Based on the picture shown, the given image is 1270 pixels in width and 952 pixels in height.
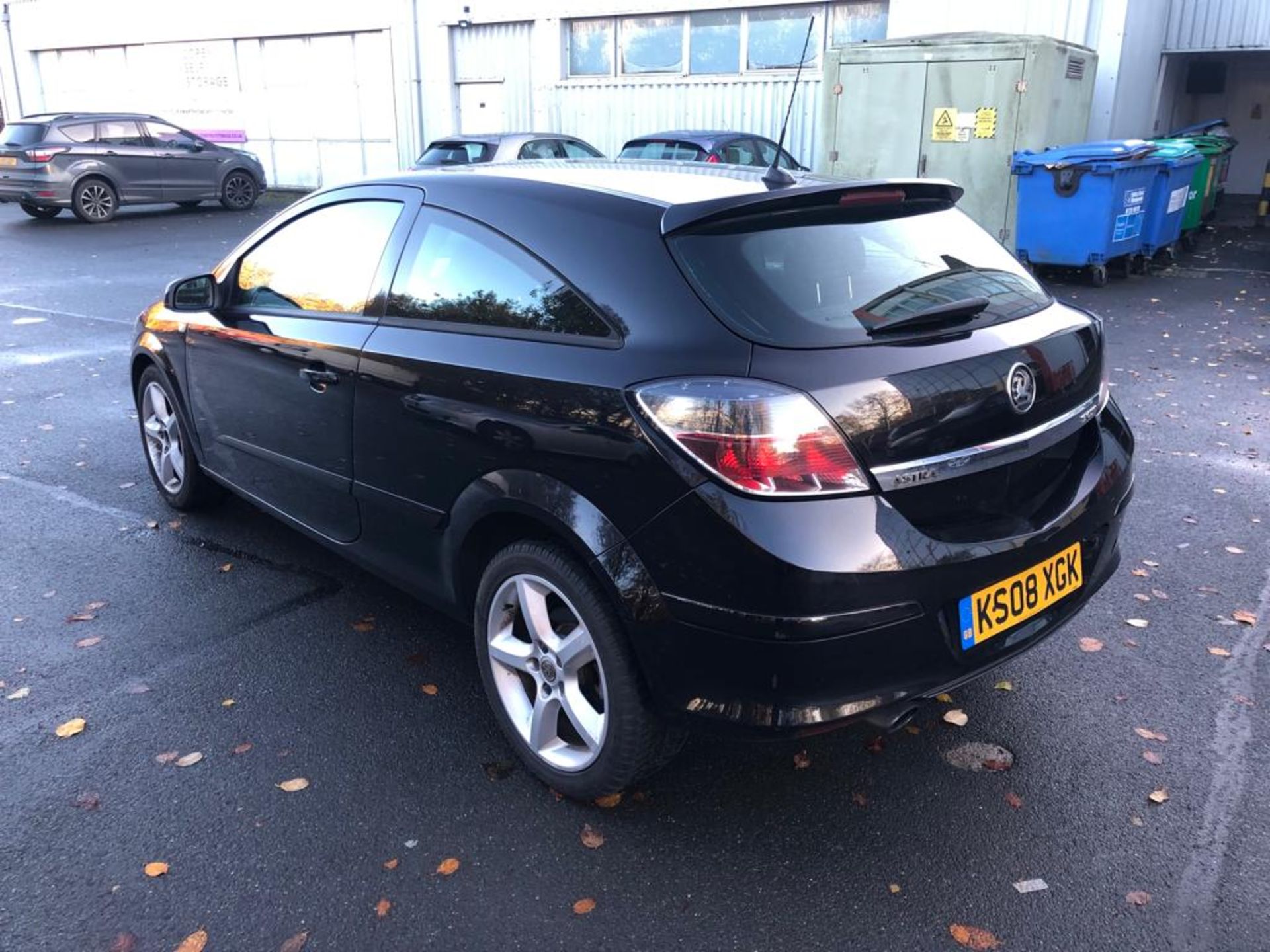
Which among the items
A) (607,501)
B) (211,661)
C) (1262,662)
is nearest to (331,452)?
(211,661)

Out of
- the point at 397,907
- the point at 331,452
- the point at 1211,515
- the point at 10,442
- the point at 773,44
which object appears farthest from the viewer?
the point at 773,44

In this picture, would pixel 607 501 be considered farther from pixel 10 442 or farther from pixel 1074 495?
pixel 10 442

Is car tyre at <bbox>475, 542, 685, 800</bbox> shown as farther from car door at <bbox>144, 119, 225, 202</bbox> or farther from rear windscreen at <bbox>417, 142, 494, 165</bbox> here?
car door at <bbox>144, 119, 225, 202</bbox>

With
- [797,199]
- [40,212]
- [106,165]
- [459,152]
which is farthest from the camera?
[40,212]

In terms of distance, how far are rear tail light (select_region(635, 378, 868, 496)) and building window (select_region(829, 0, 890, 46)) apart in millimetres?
14946

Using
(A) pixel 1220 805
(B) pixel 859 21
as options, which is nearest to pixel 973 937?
(A) pixel 1220 805

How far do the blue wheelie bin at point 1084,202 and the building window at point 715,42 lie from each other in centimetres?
700

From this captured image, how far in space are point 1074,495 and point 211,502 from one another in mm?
3889

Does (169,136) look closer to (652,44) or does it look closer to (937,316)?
(652,44)

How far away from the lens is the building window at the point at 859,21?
1577 centimetres

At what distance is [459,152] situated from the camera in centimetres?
1438

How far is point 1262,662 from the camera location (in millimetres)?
3643

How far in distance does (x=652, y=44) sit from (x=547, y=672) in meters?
17.0

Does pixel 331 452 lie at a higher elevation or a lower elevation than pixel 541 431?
lower
